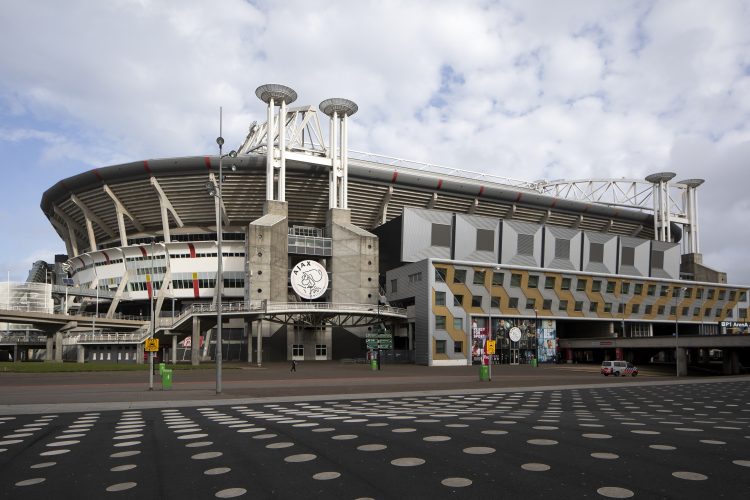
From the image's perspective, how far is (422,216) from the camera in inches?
3300

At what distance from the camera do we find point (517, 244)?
295 feet

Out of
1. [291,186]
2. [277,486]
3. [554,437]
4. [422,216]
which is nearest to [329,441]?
[277,486]

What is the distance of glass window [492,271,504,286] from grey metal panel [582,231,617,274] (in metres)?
24.1

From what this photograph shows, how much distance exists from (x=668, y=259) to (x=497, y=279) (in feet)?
147

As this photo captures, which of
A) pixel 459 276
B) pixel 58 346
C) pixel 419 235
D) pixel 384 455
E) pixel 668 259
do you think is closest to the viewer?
pixel 384 455

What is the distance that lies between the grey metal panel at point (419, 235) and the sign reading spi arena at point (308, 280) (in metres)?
13.4

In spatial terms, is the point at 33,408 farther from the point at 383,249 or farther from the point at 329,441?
the point at 383,249

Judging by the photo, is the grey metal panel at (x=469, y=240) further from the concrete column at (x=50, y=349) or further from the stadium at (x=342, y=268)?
the concrete column at (x=50, y=349)

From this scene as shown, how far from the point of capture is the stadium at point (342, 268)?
73875mm

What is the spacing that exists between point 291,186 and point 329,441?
78.5 m

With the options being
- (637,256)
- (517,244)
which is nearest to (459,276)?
(517,244)

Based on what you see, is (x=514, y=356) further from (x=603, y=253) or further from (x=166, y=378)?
(x=166, y=378)

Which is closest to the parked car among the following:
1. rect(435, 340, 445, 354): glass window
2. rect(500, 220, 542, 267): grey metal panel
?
rect(435, 340, 445, 354): glass window

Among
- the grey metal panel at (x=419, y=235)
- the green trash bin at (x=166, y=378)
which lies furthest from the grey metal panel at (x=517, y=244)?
the green trash bin at (x=166, y=378)
